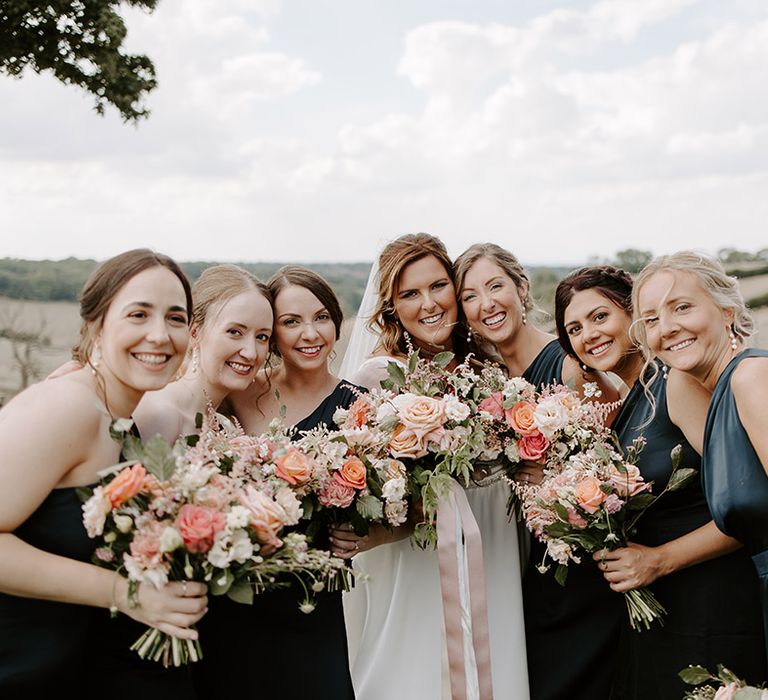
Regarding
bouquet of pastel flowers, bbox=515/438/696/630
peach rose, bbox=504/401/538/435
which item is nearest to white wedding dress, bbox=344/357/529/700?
peach rose, bbox=504/401/538/435

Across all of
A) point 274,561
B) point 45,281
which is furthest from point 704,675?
point 45,281

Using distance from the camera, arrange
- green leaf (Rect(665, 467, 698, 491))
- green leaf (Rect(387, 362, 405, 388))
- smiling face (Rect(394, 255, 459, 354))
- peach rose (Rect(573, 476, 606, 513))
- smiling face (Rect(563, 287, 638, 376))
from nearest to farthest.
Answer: peach rose (Rect(573, 476, 606, 513)) → green leaf (Rect(665, 467, 698, 491)) → green leaf (Rect(387, 362, 405, 388)) → smiling face (Rect(563, 287, 638, 376)) → smiling face (Rect(394, 255, 459, 354))

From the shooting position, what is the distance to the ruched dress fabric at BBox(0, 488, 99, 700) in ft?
9.87

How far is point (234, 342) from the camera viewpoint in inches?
166

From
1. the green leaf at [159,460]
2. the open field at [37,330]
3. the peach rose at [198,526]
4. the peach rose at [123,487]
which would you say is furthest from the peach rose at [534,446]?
the open field at [37,330]

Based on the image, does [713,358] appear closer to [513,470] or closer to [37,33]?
[513,470]

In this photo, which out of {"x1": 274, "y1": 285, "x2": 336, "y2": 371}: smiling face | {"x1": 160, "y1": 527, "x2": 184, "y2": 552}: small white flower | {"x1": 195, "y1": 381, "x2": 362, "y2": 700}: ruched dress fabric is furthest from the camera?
{"x1": 274, "y1": 285, "x2": 336, "y2": 371}: smiling face

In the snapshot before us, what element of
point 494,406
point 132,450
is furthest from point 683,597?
point 132,450

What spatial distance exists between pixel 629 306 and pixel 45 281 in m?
7.69

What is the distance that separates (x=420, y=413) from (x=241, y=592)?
125cm

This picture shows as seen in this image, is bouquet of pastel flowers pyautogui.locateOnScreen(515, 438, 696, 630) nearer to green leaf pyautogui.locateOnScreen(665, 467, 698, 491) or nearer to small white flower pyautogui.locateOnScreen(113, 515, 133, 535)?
green leaf pyautogui.locateOnScreen(665, 467, 698, 491)

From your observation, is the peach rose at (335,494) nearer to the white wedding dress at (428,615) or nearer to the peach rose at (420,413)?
the peach rose at (420,413)

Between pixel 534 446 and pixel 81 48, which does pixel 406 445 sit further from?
pixel 81 48

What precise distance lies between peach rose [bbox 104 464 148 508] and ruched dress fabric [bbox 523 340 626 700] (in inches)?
98.8
